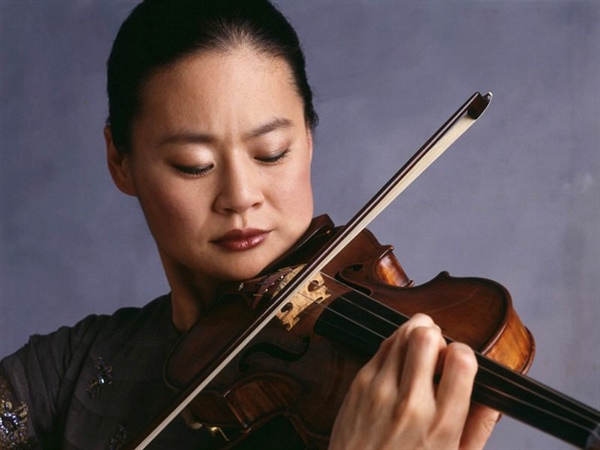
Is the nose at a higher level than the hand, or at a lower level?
higher

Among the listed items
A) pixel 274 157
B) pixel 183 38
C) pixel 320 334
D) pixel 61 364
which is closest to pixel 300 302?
pixel 320 334

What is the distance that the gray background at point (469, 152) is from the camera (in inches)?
45.4

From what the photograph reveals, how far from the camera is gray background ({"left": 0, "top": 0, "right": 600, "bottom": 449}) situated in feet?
3.79

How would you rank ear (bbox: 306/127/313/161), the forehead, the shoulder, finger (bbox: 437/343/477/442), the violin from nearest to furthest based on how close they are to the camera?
1. finger (bbox: 437/343/477/442)
2. the violin
3. the forehead
4. ear (bbox: 306/127/313/161)
5. the shoulder

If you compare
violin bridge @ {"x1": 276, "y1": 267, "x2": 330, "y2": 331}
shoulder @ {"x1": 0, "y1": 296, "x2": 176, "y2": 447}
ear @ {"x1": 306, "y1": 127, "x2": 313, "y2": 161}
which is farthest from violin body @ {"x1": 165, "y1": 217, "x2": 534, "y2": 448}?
shoulder @ {"x1": 0, "y1": 296, "x2": 176, "y2": 447}

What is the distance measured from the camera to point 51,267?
1441 mm

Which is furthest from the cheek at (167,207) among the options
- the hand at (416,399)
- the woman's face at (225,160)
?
the hand at (416,399)

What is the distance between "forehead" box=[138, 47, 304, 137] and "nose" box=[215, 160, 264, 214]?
5cm

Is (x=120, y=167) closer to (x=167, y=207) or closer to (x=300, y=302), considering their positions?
(x=167, y=207)

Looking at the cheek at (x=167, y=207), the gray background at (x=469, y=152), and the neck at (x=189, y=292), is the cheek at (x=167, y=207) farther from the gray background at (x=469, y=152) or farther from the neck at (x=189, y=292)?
the gray background at (x=469, y=152)

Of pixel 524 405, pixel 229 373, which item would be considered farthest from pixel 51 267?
pixel 524 405

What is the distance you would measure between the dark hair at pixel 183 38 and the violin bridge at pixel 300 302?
0.74 ft

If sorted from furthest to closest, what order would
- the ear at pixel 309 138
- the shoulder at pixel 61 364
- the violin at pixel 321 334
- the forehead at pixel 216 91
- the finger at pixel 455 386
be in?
1. the shoulder at pixel 61 364
2. the ear at pixel 309 138
3. the forehead at pixel 216 91
4. the violin at pixel 321 334
5. the finger at pixel 455 386

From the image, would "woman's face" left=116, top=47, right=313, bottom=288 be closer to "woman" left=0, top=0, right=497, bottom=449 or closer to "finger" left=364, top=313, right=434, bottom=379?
"woman" left=0, top=0, right=497, bottom=449
